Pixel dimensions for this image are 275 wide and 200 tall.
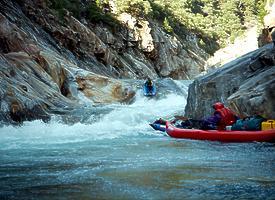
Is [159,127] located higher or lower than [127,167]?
higher

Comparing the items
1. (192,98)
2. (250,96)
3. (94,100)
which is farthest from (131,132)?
(94,100)

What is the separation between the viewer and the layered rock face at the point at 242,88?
32.1ft

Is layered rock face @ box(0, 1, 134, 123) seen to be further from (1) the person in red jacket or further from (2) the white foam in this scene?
(1) the person in red jacket

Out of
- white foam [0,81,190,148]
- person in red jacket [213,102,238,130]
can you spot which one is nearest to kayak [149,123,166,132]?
white foam [0,81,190,148]

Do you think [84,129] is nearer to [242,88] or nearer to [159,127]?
[159,127]

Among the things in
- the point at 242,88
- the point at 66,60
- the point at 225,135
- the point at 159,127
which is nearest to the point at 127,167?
the point at 225,135

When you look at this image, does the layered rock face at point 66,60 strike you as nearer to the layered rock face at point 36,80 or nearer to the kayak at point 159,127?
the layered rock face at point 36,80

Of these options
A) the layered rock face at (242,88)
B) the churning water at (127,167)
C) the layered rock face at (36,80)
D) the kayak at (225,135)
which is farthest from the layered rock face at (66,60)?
the kayak at (225,135)

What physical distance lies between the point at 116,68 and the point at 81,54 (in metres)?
3.74

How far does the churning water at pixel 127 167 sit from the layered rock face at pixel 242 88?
4.43 ft

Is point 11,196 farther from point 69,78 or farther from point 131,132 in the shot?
point 69,78

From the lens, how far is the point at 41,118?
43.0ft

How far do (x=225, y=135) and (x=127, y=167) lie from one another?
4102 mm

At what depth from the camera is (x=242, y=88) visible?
35.3ft
